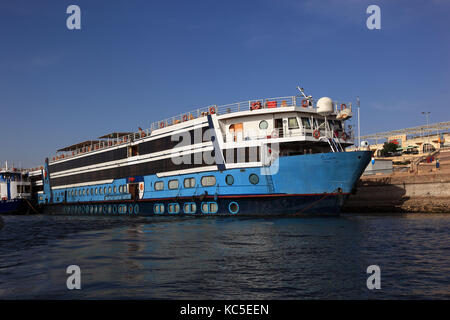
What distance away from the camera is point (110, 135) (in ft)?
162

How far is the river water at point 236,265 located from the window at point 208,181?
11627 millimetres

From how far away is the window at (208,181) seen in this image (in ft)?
102

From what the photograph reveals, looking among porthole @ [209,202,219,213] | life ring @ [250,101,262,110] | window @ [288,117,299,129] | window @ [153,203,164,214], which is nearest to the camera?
window @ [288,117,299,129]

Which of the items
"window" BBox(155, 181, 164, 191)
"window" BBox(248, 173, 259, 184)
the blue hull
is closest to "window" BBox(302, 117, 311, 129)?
the blue hull

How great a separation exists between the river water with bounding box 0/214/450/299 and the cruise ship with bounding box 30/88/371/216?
7.14 meters

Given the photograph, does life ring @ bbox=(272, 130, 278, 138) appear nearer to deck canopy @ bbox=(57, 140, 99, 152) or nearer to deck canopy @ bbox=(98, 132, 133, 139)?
deck canopy @ bbox=(98, 132, 133, 139)

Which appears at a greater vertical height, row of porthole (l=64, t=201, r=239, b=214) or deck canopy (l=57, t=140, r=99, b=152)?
deck canopy (l=57, t=140, r=99, b=152)

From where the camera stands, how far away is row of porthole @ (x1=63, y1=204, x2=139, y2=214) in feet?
133

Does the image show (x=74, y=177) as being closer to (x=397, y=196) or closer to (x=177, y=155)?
(x=177, y=155)

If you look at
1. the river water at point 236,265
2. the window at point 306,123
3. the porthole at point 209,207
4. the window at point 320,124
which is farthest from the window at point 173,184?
the river water at point 236,265

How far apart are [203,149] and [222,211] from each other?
540cm

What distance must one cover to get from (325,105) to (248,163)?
690cm

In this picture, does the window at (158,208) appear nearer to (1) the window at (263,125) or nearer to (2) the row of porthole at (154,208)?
(2) the row of porthole at (154,208)

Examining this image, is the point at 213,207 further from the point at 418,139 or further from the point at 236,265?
the point at 418,139
